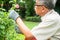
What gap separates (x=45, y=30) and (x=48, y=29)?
33mm

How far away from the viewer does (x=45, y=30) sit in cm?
296

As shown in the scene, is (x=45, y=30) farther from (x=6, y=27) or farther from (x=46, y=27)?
(x=6, y=27)

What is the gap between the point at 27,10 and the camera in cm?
3044

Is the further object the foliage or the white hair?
the foliage

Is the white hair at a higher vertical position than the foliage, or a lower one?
higher

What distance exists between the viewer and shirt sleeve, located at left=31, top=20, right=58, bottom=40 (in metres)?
2.95

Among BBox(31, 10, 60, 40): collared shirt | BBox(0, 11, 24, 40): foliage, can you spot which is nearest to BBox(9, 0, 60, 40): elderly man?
BBox(31, 10, 60, 40): collared shirt

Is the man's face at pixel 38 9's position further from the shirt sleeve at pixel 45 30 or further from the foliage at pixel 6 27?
the foliage at pixel 6 27

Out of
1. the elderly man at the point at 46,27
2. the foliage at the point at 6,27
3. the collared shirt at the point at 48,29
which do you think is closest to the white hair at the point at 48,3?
the elderly man at the point at 46,27

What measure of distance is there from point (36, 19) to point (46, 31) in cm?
2408

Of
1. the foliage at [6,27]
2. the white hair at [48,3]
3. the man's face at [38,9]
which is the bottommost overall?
the foliage at [6,27]

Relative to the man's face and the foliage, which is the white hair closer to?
the man's face

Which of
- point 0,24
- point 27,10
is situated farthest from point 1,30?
point 27,10

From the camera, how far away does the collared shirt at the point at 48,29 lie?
295 centimetres
